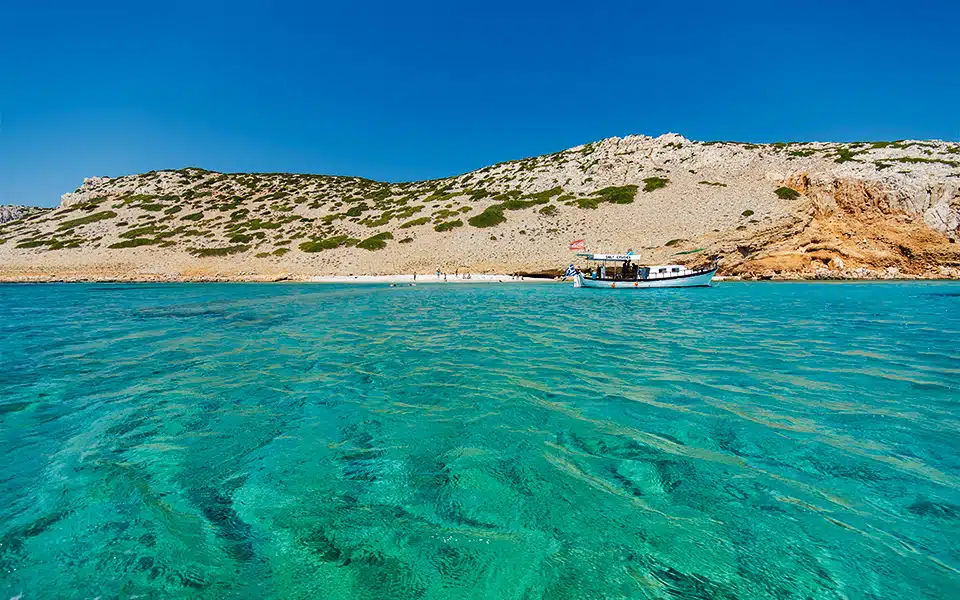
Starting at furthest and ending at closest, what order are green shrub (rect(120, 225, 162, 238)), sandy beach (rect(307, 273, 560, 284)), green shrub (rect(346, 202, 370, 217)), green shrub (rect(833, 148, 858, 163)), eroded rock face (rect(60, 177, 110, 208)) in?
eroded rock face (rect(60, 177, 110, 208)), green shrub (rect(346, 202, 370, 217)), green shrub (rect(120, 225, 162, 238)), green shrub (rect(833, 148, 858, 163)), sandy beach (rect(307, 273, 560, 284))

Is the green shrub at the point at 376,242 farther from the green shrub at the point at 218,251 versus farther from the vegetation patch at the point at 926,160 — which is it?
the vegetation patch at the point at 926,160

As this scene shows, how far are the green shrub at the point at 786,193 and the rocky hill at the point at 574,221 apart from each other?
0.29 metres

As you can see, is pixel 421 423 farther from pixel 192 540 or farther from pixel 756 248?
pixel 756 248

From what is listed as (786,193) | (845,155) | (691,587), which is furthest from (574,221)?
(691,587)

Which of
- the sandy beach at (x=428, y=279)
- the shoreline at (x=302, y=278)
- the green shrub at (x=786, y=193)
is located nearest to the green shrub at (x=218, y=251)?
the shoreline at (x=302, y=278)

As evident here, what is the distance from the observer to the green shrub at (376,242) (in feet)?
215

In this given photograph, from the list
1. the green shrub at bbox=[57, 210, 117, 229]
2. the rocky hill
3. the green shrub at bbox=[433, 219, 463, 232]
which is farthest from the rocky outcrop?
the green shrub at bbox=[433, 219, 463, 232]

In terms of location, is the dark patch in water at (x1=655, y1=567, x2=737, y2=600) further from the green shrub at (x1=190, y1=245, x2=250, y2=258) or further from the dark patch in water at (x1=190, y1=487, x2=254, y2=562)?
the green shrub at (x1=190, y1=245, x2=250, y2=258)

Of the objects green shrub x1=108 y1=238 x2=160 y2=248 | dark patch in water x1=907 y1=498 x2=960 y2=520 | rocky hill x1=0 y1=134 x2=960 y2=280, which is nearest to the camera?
dark patch in water x1=907 y1=498 x2=960 y2=520

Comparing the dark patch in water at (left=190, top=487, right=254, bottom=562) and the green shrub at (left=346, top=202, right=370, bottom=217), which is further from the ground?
the green shrub at (left=346, top=202, right=370, bottom=217)

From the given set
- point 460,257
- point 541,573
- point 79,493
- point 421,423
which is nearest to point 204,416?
point 79,493

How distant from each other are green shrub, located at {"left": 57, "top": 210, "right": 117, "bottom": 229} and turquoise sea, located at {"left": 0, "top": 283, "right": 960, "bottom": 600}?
4091 inches

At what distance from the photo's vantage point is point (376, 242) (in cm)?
6650

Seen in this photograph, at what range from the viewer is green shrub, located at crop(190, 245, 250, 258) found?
2606 inches
